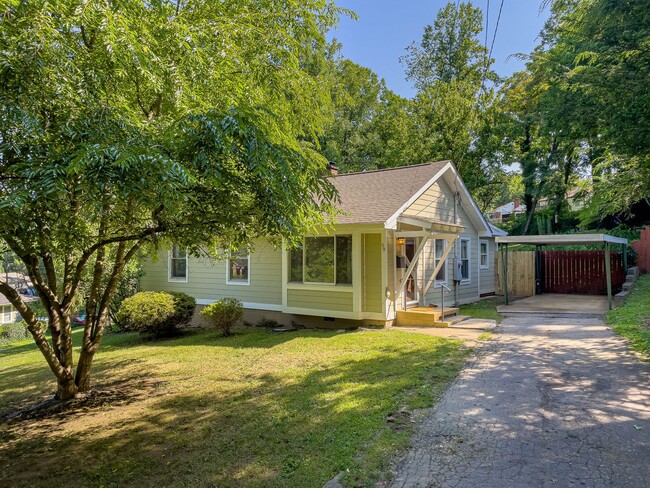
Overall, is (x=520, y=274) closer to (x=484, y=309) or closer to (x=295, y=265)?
(x=484, y=309)

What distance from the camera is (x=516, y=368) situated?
6238 millimetres

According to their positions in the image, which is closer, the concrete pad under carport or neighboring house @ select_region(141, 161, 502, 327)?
neighboring house @ select_region(141, 161, 502, 327)

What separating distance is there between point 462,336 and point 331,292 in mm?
3410

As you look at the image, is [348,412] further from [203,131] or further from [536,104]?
[536,104]

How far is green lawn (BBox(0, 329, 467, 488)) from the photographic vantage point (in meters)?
3.73

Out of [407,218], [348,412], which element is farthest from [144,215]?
[407,218]

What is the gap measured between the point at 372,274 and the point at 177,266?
7782mm

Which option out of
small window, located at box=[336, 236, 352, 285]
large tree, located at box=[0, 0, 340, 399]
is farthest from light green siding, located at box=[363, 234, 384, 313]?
large tree, located at box=[0, 0, 340, 399]

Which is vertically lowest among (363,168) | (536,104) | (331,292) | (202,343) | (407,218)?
(202,343)

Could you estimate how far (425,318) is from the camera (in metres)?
10.4

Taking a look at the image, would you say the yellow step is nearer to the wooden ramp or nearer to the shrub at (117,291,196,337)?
the wooden ramp

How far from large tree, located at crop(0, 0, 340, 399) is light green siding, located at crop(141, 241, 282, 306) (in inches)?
225

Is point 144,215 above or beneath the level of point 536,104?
beneath

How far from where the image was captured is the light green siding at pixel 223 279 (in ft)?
39.2
